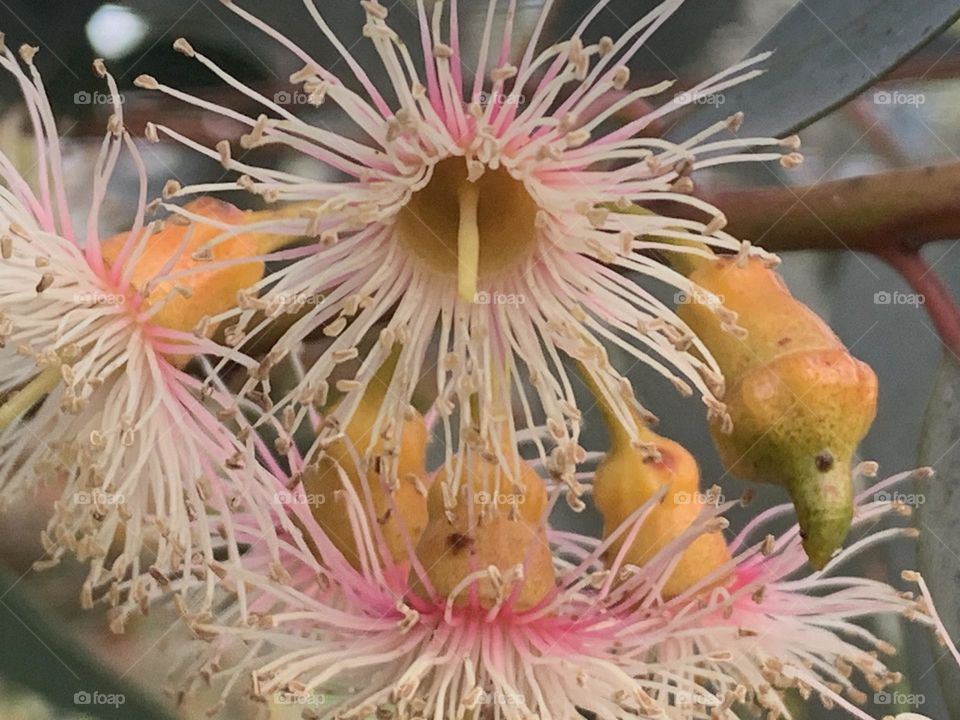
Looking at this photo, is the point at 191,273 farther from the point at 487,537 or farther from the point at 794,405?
the point at 794,405

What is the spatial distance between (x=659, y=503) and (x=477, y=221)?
0.84ft

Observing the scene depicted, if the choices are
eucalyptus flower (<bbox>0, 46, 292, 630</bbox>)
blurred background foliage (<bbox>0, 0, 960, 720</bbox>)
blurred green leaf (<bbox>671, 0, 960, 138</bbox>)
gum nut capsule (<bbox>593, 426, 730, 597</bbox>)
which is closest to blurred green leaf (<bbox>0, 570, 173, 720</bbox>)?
blurred background foliage (<bbox>0, 0, 960, 720</bbox>)

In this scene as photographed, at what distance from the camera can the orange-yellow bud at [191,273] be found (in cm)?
72

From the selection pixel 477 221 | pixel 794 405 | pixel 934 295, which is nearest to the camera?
pixel 794 405

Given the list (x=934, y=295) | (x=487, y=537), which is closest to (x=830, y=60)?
(x=934, y=295)

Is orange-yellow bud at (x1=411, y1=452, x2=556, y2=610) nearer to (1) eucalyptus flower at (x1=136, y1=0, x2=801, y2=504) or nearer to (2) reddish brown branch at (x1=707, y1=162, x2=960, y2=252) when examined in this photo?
(1) eucalyptus flower at (x1=136, y1=0, x2=801, y2=504)

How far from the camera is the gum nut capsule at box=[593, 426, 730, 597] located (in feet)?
2.43

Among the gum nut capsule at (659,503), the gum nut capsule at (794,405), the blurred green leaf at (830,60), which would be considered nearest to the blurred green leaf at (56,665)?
the gum nut capsule at (659,503)

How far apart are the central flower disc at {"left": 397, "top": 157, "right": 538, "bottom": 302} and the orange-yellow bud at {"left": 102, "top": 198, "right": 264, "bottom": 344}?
0.12 meters

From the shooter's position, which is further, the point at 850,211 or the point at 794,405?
the point at 850,211

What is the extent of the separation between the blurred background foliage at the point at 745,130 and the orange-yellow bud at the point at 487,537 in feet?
0.34

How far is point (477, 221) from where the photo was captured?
2.44 feet

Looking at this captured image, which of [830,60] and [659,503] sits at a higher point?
[830,60]

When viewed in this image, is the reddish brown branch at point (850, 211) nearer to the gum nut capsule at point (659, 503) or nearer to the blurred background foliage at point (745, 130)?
the blurred background foliage at point (745, 130)
